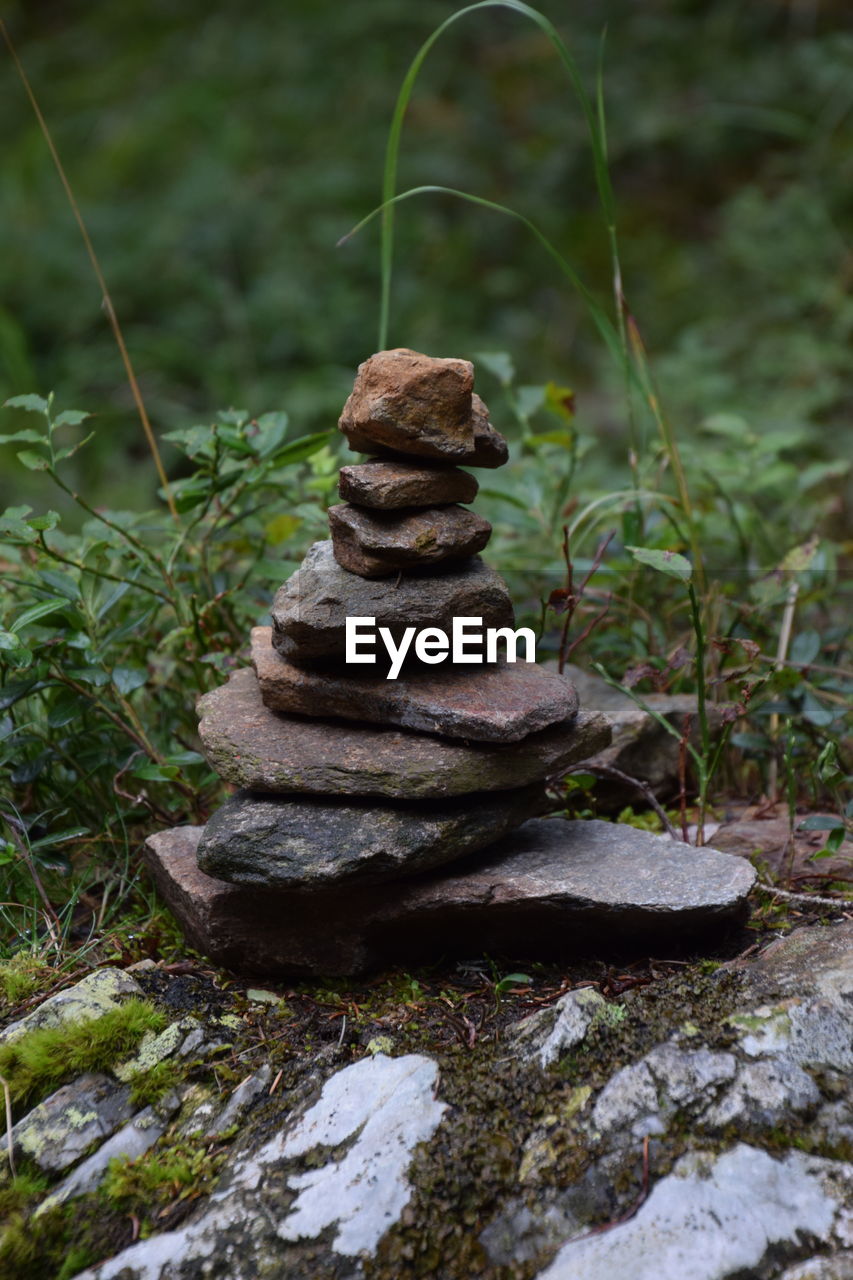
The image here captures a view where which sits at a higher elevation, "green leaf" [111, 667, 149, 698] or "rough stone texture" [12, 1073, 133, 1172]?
"green leaf" [111, 667, 149, 698]

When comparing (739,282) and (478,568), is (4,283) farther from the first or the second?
(478,568)

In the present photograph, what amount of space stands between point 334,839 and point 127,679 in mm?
818

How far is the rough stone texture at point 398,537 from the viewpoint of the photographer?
2189 millimetres

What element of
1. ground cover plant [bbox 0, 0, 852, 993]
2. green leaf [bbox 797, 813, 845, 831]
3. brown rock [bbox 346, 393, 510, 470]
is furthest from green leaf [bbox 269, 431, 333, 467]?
green leaf [bbox 797, 813, 845, 831]

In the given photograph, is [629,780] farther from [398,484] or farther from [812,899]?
[398,484]

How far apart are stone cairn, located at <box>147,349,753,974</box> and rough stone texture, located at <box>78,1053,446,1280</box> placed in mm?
367

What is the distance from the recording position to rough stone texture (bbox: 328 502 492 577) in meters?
2.19

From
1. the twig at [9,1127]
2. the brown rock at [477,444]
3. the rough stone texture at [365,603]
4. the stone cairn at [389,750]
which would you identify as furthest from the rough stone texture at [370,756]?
the twig at [9,1127]

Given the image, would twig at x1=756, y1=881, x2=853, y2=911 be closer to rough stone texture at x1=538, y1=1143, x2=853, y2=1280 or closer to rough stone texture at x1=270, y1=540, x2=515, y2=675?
rough stone texture at x1=538, y1=1143, x2=853, y2=1280

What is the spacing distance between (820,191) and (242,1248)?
6956 mm

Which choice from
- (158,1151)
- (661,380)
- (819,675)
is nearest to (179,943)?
(158,1151)

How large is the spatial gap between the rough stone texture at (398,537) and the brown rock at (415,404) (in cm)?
14

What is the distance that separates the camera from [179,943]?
240 centimetres

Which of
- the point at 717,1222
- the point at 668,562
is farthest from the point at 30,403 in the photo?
the point at 717,1222
